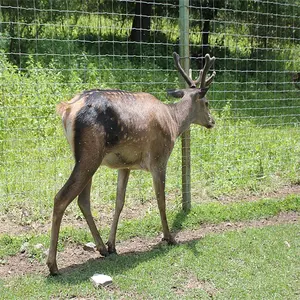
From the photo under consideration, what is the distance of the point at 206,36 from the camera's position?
15445 mm

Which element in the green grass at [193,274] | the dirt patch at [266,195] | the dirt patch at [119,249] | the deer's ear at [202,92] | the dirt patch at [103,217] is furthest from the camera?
the dirt patch at [266,195]

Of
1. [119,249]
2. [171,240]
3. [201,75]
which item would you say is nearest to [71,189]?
[119,249]

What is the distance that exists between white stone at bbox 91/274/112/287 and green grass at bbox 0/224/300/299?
2.1 inches

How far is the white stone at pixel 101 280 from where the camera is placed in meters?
4.63

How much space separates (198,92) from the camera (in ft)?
21.2

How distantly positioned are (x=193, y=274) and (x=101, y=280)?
93cm

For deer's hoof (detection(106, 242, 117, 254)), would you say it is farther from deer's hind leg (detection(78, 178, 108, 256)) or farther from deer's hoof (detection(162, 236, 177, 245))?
deer's hoof (detection(162, 236, 177, 245))

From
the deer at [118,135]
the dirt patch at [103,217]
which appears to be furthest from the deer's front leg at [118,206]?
the dirt patch at [103,217]

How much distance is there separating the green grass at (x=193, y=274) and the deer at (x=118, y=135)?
1.10ft

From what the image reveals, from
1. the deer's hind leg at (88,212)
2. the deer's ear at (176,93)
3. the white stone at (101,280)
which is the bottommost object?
the white stone at (101,280)

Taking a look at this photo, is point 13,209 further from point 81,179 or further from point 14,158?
point 81,179

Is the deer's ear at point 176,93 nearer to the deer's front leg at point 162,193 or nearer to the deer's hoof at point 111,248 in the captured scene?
the deer's front leg at point 162,193

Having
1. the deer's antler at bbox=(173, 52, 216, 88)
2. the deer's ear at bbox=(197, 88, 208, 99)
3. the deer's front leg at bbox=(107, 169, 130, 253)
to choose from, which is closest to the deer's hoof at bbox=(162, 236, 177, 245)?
the deer's front leg at bbox=(107, 169, 130, 253)

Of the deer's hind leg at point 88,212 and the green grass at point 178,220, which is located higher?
the deer's hind leg at point 88,212
